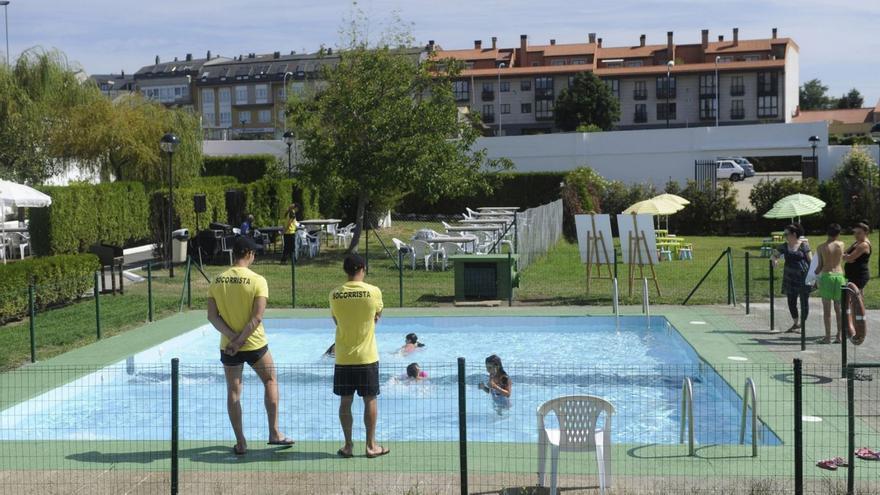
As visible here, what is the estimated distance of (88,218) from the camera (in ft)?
83.8

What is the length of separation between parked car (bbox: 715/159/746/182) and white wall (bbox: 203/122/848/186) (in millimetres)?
13871

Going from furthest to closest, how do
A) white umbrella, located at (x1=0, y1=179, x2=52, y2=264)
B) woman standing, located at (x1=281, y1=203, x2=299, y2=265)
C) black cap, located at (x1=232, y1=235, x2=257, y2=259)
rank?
woman standing, located at (x1=281, y1=203, x2=299, y2=265)
white umbrella, located at (x1=0, y1=179, x2=52, y2=264)
black cap, located at (x1=232, y1=235, x2=257, y2=259)

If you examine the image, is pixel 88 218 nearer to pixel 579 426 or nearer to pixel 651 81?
pixel 579 426

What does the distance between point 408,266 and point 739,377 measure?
48.8 feet

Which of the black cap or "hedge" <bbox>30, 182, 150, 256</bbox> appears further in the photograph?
"hedge" <bbox>30, 182, 150, 256</bbox>

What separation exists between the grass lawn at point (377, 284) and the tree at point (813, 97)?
149 metres

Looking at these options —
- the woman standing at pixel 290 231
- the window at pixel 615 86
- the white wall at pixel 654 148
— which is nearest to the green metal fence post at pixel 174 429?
the woman standing at pixel 290 231

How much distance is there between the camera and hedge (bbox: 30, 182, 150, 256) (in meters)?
24.1

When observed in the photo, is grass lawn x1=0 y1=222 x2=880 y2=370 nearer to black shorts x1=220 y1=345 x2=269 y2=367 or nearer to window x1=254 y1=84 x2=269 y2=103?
black shorts x1=220 y1=345 x2=269 y2=367

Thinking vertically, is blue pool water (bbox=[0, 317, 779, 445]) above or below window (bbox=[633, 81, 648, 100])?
below

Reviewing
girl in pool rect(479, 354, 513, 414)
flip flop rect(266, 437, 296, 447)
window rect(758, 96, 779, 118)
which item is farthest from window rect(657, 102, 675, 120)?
flip flop rect(266, 437, 296, 447)

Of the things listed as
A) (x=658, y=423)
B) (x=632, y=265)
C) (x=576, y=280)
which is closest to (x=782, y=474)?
(x=658, y=423)

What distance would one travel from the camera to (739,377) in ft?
38.7


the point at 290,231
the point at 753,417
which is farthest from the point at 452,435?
the point at 290,231
